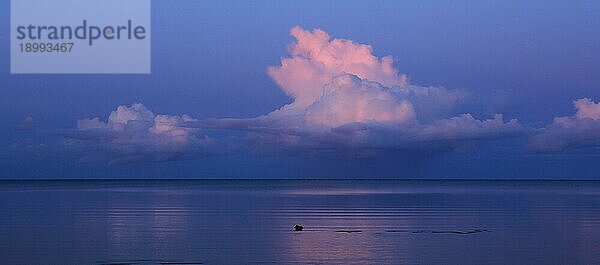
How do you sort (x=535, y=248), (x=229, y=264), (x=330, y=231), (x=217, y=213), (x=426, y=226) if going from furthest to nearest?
(x=217, y=213) < (x=426, y=226) < (x=330, y=231) < (x=535, y=248) < (x=229, y=264)

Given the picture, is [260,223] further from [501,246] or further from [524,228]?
[501,246]

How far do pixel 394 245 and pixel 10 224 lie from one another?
23127 mm

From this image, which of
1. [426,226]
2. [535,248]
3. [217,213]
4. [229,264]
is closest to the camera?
[229,264]

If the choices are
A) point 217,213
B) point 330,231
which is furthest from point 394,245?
point 217,213

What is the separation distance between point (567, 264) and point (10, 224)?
1225 inches

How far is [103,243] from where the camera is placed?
132 feet

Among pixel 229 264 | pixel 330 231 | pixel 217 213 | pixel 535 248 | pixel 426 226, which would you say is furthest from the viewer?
pixel 217 213

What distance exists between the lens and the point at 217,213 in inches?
2623

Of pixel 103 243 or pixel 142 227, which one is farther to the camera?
pixel 142 227

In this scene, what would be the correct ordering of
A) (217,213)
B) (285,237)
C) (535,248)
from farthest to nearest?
(217,213) < (285,237) < (535,248)

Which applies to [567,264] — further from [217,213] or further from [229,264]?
[217,213]

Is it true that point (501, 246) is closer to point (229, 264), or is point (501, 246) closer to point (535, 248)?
point (535, 248)

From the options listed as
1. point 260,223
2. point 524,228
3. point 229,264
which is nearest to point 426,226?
point 524,228

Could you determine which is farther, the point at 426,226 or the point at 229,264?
the point at 426,226
